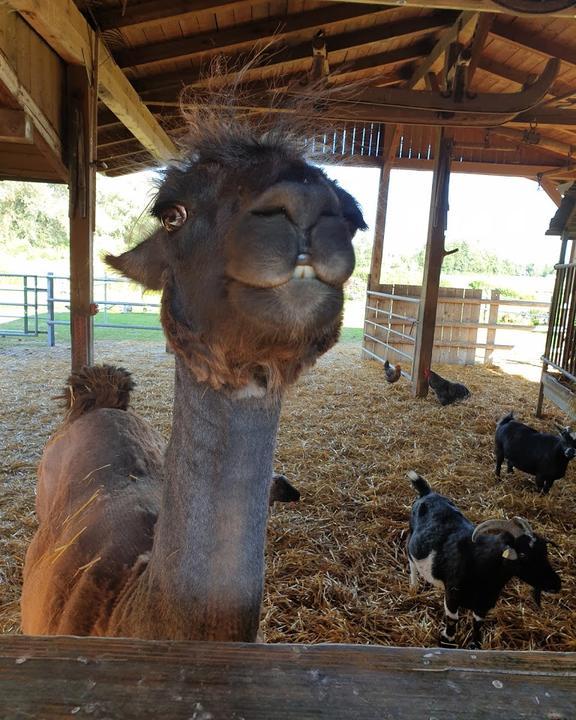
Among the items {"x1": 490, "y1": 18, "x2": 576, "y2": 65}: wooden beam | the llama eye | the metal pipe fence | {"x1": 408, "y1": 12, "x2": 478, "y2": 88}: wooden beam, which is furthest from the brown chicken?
the llama eye

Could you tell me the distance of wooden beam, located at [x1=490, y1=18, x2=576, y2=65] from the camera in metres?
6.92

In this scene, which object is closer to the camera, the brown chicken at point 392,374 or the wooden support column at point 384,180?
the brown chicken at point 392,374

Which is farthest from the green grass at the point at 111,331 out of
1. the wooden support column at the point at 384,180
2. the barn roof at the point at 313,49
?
the barn roof at the point at 313,49

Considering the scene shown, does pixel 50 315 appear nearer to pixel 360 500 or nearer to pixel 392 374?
pixel 392 374

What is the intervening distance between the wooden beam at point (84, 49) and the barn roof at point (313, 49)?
12 mm

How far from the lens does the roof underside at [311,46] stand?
4219mm

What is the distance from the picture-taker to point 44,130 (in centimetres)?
346

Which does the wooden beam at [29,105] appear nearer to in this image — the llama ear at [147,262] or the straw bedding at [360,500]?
the llama ear at [147,262]

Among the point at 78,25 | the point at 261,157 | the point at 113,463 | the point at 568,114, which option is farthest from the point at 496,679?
the point at 568,114

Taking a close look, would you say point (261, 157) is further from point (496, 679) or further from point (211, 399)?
point (496, 679)

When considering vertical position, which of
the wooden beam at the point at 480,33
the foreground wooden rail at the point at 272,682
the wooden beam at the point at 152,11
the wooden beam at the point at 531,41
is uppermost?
the wooden beam at the point at 531,41

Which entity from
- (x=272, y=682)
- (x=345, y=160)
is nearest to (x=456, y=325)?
(x=345, y=160)

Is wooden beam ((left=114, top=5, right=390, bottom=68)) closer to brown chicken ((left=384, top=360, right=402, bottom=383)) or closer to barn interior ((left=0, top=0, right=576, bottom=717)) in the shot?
barn interior ((left=0, top=0, right=576, bottom=717))

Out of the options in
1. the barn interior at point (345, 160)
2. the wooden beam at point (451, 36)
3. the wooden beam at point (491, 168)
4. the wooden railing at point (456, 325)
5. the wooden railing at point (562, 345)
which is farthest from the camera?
the wooden railing at point (456, 325)
